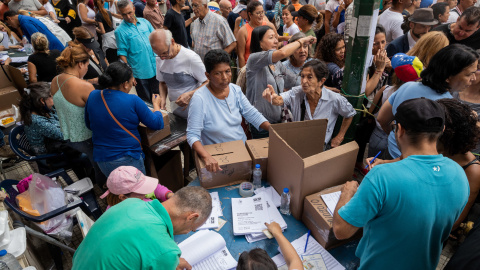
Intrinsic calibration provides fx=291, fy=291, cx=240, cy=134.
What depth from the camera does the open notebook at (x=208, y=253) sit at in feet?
5.64

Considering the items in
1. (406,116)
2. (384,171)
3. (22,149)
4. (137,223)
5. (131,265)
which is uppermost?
(406,116)

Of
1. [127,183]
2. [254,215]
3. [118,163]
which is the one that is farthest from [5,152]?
[254,215]

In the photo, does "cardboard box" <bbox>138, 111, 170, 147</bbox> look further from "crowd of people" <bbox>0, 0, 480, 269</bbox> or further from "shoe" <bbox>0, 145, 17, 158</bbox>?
"shoe" <bbox>0, 145, 17, 158</bbox>

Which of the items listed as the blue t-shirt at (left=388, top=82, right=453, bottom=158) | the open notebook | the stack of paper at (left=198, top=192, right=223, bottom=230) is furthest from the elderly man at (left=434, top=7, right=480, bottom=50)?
the open notebook

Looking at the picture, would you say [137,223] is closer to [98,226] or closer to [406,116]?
[98,226]

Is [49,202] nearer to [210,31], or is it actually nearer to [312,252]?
[312,252]

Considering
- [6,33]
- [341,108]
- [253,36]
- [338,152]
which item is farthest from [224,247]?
[6,33]

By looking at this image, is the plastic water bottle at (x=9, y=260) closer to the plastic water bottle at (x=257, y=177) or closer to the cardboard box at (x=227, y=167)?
the cardboard box at (x=227, y=167)

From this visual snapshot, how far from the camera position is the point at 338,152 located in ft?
6.10

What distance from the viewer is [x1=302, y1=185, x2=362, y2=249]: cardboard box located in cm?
171

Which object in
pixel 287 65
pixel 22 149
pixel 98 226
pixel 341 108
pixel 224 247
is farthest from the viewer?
pixel 287 65

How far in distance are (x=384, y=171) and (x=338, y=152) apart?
61 centimetres

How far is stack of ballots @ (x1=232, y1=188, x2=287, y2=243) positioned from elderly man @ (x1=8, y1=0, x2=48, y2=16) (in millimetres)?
6569

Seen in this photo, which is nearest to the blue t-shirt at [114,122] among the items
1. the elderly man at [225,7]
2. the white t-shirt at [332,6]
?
the elderly man at [225,7]
